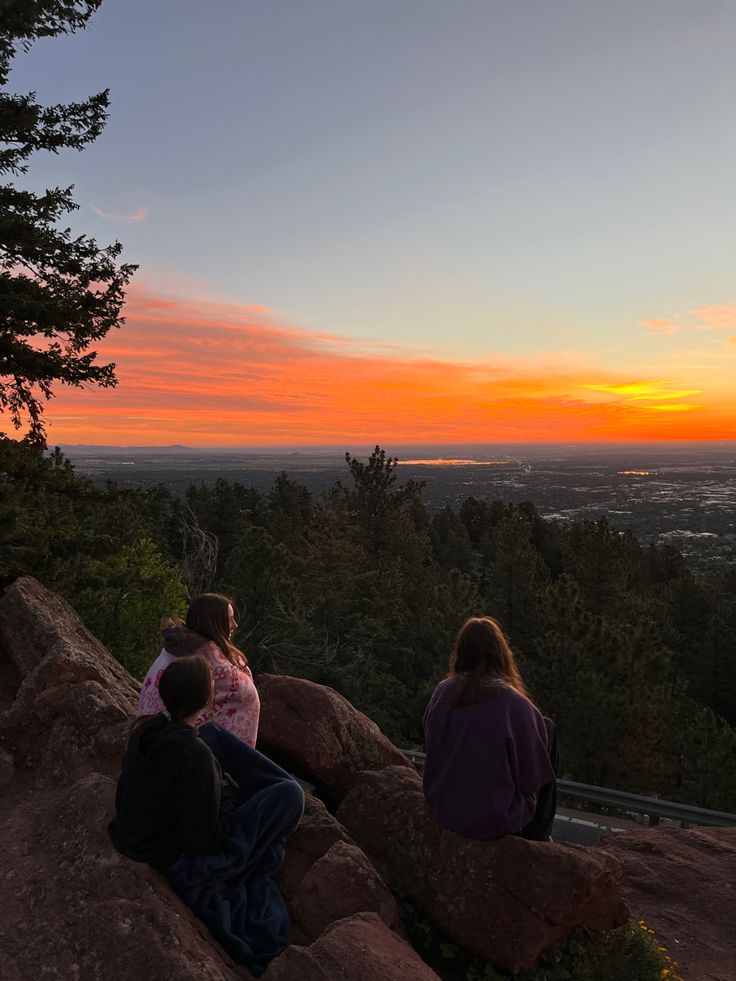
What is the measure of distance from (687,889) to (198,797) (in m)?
5.53

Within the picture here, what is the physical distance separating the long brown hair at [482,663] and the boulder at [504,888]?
3.86 ft

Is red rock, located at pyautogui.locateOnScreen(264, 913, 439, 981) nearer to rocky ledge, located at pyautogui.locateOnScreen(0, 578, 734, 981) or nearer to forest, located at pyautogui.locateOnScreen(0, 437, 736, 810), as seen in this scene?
rocky ledge, located at pyautogui.locateOnScreen(0, 578, 734, 981)

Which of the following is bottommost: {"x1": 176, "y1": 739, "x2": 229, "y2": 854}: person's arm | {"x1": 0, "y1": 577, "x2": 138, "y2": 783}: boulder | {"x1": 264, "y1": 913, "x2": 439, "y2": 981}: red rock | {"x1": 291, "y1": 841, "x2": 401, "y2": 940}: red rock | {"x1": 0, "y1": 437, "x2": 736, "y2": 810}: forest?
{"x1": 0, "y1": 437, "x2": 736, "y2": 810}: forest

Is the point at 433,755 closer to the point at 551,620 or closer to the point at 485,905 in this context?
the point at 485,905

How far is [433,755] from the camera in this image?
4844mm

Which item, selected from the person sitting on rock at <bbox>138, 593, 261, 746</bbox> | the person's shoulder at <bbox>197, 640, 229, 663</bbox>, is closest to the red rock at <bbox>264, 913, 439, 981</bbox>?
the person sitting on rock at <bbox>138, 593, 261, 746</bbox>

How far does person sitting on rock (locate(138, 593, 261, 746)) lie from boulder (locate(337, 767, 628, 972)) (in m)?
1.72

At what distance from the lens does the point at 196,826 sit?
3520mm

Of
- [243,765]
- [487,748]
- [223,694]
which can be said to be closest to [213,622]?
[223,694]

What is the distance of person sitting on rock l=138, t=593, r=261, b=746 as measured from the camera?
15.8 ft

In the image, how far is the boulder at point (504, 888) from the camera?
Result: 4.40 meters

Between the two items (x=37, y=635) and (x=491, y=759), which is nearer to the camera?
(x=491, y=759)

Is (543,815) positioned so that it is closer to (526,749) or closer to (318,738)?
(526,749)

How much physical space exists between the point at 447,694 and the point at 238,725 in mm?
1711
